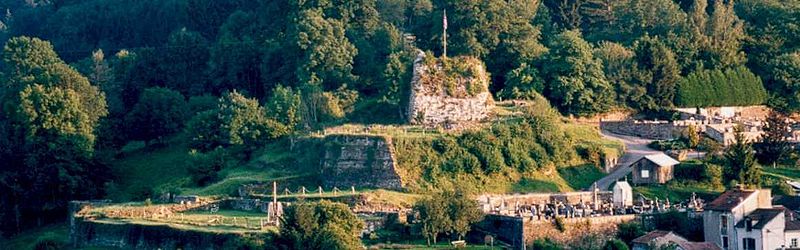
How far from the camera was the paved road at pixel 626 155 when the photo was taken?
68125mm

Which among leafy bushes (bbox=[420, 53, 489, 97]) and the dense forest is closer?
leafy bushes (bbox=[420, 53, 489, 97])

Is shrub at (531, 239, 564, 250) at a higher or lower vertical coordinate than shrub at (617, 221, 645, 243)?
lower

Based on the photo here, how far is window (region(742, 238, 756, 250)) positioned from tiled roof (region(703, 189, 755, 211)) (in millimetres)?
1105

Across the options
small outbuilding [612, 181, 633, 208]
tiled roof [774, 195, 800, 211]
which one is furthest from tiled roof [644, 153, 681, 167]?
tiled roof [774, 195, 800, 211]

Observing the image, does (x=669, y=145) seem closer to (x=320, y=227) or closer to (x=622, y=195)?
(x=622, y=195)

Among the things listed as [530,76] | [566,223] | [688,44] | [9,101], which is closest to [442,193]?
[566,223]

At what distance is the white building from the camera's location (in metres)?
57.8

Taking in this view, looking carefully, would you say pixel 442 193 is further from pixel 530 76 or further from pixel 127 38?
pixel 127 38

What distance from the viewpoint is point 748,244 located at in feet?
192

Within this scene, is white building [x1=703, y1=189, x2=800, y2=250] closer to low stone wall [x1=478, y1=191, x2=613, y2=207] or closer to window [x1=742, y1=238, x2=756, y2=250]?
window [x1=742, y1=238, x2=756, y2=250]

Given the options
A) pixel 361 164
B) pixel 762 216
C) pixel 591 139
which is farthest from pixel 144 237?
pixel 762 216

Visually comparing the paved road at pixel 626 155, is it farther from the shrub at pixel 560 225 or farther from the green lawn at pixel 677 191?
the shrub at pixel 560 225

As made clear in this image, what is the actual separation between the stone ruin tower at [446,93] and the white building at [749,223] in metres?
13.5

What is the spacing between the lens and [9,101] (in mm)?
82250
